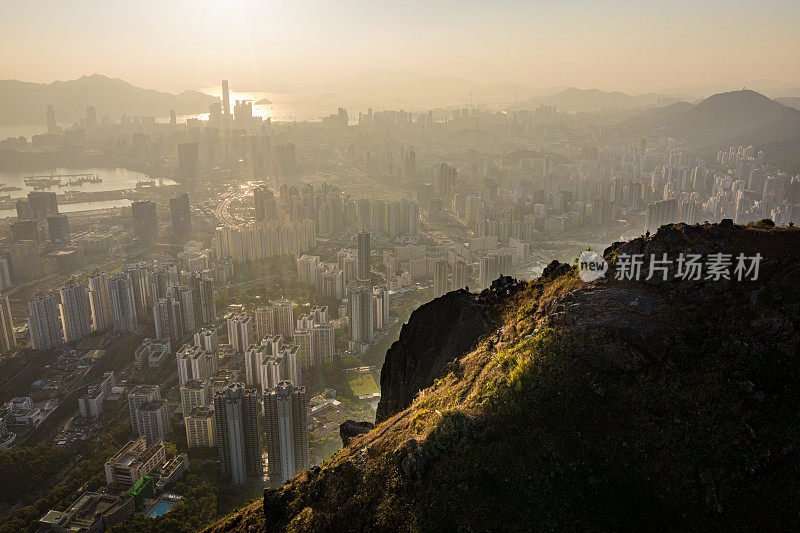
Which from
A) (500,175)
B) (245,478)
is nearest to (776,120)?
(500,175)

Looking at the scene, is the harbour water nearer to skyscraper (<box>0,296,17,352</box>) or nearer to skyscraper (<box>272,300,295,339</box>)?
skyscraper (<box>0,296,17,352</box>)

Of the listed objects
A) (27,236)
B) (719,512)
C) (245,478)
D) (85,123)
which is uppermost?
(85,123)

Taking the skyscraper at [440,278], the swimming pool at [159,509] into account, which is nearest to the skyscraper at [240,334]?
the swimming pool at [159,509]

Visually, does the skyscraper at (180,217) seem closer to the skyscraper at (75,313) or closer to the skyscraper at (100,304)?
the skyscraper at (100,304)

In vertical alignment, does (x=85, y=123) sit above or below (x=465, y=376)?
above

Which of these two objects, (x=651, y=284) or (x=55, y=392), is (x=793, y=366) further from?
(x=55, y=392)

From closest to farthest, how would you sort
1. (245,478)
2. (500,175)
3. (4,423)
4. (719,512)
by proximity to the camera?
(719,512)
(245,478)
(4,423)
(500,175)

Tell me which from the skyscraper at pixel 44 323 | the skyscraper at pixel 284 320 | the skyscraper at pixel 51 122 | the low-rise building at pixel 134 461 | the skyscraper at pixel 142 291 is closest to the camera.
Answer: the low-rise building at pixel 134 461

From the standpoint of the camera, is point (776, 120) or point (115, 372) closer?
point (115, 372)
